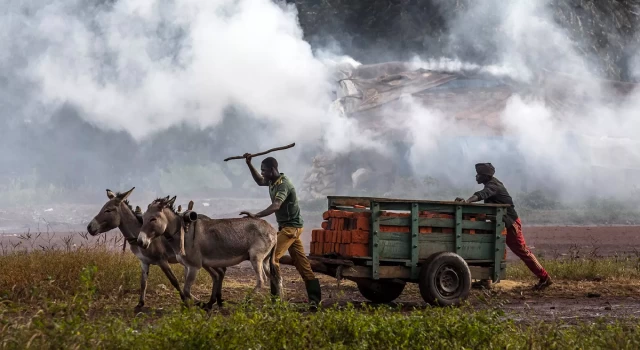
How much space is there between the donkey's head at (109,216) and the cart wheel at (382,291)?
3.92m

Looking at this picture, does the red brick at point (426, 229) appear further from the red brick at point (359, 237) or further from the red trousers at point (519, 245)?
the red trousers at point (519, 245)

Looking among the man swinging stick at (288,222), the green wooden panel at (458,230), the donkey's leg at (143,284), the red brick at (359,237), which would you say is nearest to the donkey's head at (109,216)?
the donkey's leg at (143,284)

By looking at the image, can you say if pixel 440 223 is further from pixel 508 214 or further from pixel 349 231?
pixel 508 214

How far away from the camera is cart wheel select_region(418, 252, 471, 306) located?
474 inches

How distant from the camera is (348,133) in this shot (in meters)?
53.7

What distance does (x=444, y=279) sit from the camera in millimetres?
12336

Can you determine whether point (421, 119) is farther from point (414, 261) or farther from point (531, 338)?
point (531, 338)

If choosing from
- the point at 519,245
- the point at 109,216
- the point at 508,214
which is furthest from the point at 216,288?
the point at 519,245

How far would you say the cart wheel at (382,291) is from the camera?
13.3 metres

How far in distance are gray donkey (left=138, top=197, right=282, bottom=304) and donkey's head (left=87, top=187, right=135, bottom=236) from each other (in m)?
0.71

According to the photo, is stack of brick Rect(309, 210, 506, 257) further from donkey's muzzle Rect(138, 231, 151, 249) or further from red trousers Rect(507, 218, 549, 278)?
donkey's muzzle Rect(138, 231, 151, 249)

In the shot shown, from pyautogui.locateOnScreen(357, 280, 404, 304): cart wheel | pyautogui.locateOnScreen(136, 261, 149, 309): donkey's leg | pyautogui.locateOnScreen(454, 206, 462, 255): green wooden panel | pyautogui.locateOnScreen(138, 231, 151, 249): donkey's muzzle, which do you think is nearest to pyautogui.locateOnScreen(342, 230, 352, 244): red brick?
pyautogui.locateOnScreen(357, 280, 404, 304): cart wheel

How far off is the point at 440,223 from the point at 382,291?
1629mm

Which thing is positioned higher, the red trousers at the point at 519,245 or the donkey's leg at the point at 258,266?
the red trousers at the point at 519,245
